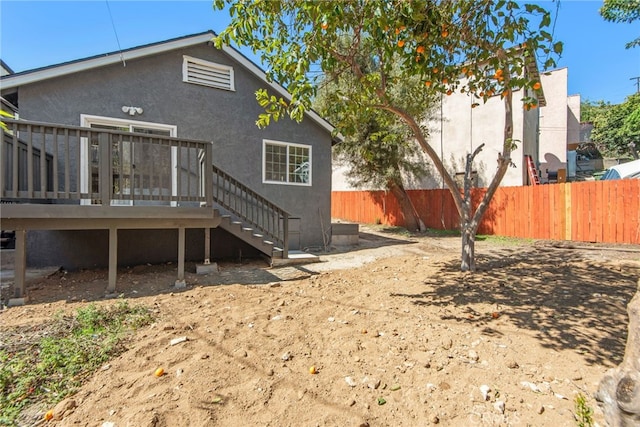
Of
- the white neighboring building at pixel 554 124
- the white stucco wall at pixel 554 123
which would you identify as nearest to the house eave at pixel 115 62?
the white neighboring building at pixel 554 124

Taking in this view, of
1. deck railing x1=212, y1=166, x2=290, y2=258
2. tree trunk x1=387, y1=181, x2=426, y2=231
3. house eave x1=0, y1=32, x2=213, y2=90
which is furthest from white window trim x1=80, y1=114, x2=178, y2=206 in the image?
tree trunk x1=387, y1=181, x2=426, y2=231

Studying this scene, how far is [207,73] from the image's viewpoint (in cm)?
807

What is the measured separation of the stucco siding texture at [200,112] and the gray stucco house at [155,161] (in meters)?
0.03

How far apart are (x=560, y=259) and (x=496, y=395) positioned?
6669 mm

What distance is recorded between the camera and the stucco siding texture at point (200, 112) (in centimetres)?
648

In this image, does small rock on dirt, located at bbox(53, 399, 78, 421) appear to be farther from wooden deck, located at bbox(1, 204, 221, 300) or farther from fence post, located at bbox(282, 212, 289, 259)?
fence post, located at bbox(282, 212, 289, 259)

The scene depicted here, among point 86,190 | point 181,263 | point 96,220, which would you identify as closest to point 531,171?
point 181,263

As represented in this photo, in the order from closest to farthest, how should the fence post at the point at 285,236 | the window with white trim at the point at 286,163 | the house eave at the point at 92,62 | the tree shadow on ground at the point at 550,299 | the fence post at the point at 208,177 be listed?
1. the tree shadow on ground at the point at 550,299
2. the fence post at the point at 208,177
3. the house eave at the point at 92,62
4. the fence post at the point at 285,236
5. the window with white trim at the point at 286,163

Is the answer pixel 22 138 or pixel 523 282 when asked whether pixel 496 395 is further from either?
pixel 22 138

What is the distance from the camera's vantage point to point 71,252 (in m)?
6.60

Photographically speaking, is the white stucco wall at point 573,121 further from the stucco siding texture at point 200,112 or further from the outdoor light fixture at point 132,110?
the outdoor light fixture at point 132,110

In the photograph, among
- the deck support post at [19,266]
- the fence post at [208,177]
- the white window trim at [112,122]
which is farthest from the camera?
the white window trim at [112,122]

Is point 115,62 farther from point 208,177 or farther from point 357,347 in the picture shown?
point 357,347

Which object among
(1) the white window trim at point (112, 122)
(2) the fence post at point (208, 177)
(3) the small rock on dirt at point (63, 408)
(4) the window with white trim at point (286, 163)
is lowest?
(3) the small rock on dirt at point (63, 408)
